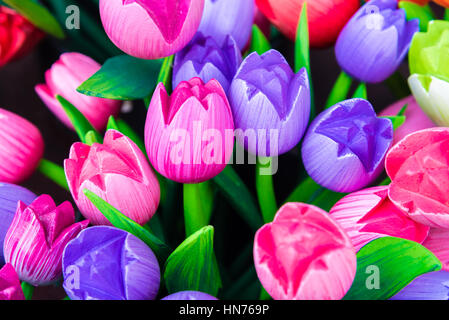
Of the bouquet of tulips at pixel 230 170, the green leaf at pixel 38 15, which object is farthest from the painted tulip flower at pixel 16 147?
the green leaf at pixel 38 15

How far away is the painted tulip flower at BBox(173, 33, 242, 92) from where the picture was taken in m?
0.29

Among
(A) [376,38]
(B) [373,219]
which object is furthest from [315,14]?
(B) [373,219]

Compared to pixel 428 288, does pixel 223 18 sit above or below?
above

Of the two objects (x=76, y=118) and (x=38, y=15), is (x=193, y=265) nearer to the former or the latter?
(x=76, y=118)

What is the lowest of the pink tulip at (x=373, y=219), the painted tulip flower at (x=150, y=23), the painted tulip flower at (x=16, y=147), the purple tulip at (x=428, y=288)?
the purple tulip at (x=428, y=288)

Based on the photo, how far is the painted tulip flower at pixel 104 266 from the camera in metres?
0.24

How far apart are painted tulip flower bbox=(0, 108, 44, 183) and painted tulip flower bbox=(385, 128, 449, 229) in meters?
0.21

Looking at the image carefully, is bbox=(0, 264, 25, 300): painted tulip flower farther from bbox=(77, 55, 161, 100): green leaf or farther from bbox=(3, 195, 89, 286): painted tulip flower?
bbox=(77, 55, 161, 100): green leaf

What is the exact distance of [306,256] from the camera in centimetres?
21

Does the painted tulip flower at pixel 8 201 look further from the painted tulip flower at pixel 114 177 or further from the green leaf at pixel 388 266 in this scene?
the green leaf at pixel 388 266

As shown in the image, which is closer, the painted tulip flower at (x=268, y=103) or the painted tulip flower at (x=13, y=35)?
the painted tulip flower at (x=268, y=103)

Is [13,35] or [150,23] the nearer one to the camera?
[150,23]

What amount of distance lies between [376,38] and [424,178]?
0.10m
